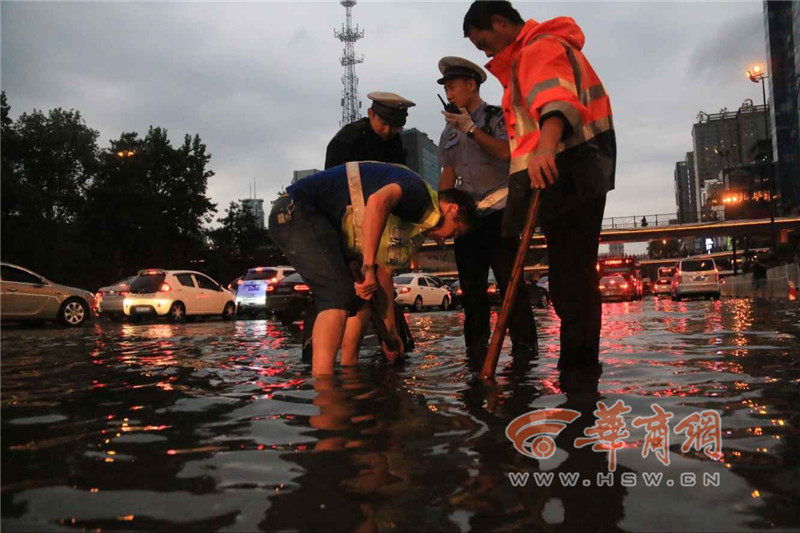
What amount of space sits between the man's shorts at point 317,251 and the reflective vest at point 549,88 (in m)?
1.19

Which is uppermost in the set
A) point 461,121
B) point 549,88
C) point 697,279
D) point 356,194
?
point 461,121

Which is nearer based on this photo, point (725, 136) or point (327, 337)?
point (327, 337)

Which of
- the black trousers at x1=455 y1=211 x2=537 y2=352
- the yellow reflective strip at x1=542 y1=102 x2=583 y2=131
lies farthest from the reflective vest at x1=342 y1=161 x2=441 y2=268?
the yellow reflective strip at x1=542 y1=102 x2=583 y2=131

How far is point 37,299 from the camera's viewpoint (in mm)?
17203

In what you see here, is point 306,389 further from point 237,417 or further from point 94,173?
point 94,173

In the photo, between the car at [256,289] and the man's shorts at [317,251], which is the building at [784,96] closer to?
the car at [256,289]

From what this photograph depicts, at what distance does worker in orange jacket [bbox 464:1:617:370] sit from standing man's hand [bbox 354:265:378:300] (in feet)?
2.82

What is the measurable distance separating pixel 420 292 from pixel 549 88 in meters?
23.8

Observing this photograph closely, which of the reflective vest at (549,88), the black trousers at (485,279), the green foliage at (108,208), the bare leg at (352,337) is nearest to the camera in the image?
the reflective vest at (549,88)

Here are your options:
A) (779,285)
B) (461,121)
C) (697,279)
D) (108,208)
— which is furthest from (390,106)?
(108,208)

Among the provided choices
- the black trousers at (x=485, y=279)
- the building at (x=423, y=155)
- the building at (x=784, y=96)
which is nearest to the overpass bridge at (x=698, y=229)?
the building at (x=784, y=96)

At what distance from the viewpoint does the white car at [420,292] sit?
26.5 meters

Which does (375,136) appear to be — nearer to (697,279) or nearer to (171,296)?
(171,296)

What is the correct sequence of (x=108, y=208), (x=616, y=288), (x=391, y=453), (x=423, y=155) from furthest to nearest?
1. (x=423, y=155)
2. (x=108, y=208)
3. (x=616, y=288)
4. (x=391, y=453)
